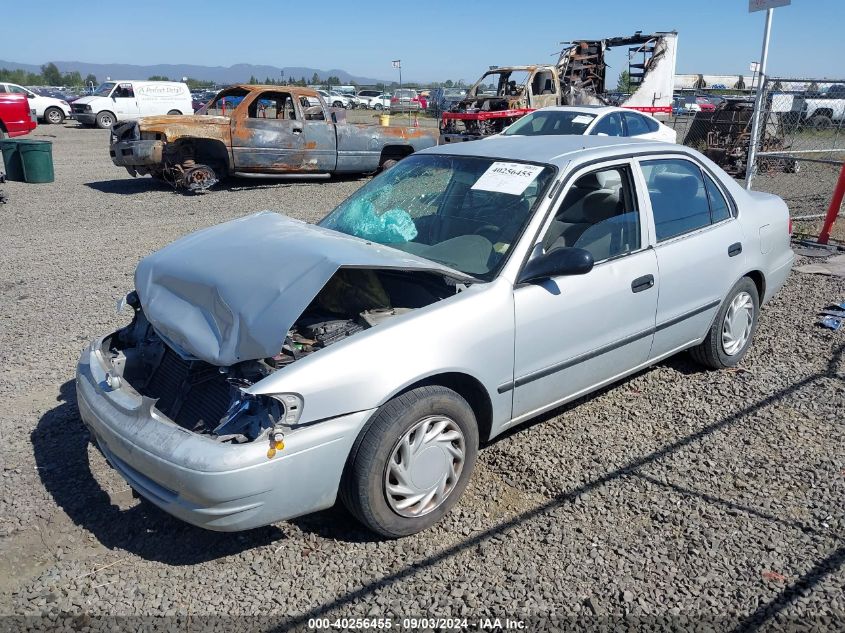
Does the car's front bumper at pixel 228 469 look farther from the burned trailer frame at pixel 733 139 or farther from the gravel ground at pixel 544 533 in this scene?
the burned trailer frame at pixel 733 139

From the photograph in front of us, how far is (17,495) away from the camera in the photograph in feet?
11.7

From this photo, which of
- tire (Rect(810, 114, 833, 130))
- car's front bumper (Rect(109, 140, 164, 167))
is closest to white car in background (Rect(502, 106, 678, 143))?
tire (Rect(810, 114, 833, 130))

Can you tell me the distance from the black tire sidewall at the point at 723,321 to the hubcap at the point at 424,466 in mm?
2427

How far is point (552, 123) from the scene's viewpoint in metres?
12.2

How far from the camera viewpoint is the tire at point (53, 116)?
30.5 meters

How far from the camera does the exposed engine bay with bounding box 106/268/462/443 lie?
2902 mm

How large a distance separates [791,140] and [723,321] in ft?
29.4

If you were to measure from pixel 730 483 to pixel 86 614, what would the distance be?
3.10 metres

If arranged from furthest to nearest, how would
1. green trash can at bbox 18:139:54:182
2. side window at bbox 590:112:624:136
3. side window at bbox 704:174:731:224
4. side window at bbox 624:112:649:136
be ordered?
green trash can at bbox 18:139:54:182, side window at bbox 624:112:649:136, side window at bbox 590:112:624:136, side window at bbox 704:174:731:224

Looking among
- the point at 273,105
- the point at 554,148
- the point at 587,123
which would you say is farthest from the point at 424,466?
the point at 273,105

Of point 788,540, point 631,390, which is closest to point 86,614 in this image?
point 788,540

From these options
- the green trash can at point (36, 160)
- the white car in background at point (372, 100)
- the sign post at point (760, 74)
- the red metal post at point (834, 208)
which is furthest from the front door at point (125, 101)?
the red metal post at point (834, 208)

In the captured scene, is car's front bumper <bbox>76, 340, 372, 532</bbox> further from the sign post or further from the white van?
the white van

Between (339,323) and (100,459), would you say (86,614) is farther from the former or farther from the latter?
(339,323)
